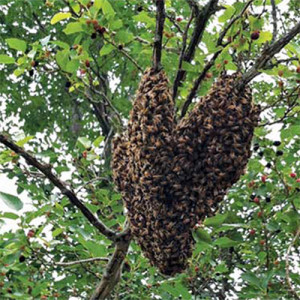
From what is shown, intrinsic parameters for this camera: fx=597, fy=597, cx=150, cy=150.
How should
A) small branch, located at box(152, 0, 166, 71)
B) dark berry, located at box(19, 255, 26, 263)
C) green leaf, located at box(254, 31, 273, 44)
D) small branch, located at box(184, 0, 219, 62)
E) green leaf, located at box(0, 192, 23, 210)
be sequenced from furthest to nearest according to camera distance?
dark berry, located at box(19, 255, 26, 263) → small branch, located at box(184, 0, 219, 62) → green leaf, located at box(0, 192, 23, 210) → green leaf, located at box(254, 31, 273, 44) → small branch, located at box(152, 0, 166, 71)

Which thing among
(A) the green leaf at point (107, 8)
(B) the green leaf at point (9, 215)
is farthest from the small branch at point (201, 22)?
(B) the green leaf at point (9, 215)

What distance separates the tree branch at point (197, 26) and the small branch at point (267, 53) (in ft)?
1.74

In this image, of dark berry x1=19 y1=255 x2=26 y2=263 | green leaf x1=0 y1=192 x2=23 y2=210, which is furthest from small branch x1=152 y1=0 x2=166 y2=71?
dark berry x1=19 y1=255 x2=26 y2=263

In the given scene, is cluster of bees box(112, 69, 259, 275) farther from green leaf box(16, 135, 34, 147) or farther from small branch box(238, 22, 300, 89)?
→ green leaf box(16, 135, 34, 147)

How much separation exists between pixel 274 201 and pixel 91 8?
2366 mm

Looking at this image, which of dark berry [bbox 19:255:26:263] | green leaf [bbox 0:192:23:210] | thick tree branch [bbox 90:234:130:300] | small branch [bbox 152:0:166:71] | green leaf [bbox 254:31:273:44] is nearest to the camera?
small branch [bbox 152:0:166:71]

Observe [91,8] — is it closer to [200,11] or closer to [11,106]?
[200,11]

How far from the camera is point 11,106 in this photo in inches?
317

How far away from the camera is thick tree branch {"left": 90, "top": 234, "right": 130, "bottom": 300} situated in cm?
337

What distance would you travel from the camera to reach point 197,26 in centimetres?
306

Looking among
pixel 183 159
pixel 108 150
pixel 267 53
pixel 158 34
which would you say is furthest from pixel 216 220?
pixel 108 150

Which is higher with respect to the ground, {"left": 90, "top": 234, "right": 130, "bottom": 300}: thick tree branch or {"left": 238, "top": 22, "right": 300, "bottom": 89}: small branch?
{"left": 238, "top": 22, "right": 300, "bottom": 89}: small branch

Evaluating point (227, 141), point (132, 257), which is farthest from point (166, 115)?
point (132, 257)

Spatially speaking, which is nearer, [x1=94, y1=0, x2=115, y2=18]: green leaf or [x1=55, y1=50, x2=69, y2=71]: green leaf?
[x1=94, y1=0, x2=115, y2=18]: green leaf
